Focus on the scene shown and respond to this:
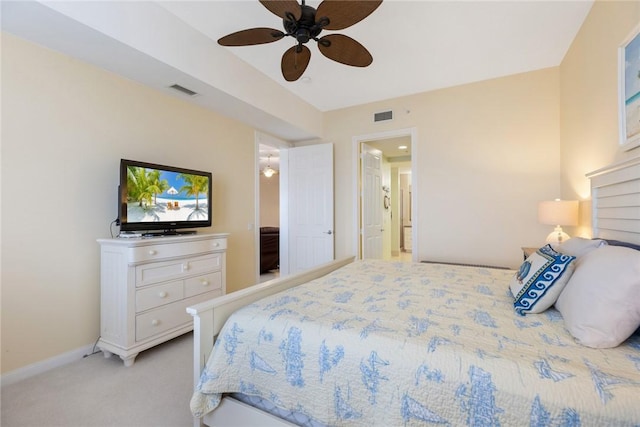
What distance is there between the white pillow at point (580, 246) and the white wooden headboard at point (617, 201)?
0.51ft

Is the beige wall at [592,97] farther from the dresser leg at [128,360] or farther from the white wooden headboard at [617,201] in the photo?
the dresser leg at [128,360]

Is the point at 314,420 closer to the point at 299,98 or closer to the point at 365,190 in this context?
→ the point at 365,190

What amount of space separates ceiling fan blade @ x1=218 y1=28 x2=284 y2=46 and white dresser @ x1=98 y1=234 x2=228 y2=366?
1608mm

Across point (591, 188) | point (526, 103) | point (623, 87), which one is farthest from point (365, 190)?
point (623, 87)

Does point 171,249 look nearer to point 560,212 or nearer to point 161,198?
point 161,198

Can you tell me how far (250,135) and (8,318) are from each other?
2964mm

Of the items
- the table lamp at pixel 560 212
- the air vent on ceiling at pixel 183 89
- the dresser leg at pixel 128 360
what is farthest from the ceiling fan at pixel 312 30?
the dresser leg at pixel 128 360

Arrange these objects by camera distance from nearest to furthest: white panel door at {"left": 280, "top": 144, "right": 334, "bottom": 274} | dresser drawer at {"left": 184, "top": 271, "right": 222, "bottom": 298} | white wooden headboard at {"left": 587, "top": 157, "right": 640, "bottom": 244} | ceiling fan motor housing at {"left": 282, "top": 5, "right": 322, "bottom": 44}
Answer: white wooden headboard at {"left": 587, "top": 157, "right": 640, "bottom": 244}, ceiling fan motor housing at {"left": 282, "top": 5, "right": 322, "bottom": 44}, dresser drawer at {"left": 184, "top": 271, "right": 222, "bottom": 298}, white panel door at {"left": 280, "top": 144, "right": 334, "bottom": 274}

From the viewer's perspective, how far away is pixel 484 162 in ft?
11.3

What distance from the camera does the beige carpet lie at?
5.30 ft

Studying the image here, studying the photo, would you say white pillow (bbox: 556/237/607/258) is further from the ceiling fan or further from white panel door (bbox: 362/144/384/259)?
white panel door (bbox: 362/144/384/259)

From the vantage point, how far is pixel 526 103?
3.24m

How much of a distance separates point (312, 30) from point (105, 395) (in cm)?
271

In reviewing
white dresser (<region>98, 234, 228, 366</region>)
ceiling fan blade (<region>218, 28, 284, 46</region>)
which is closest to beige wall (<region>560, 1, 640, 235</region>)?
ceiling fan blade (<region>218, 28, 284, 46</region>)
